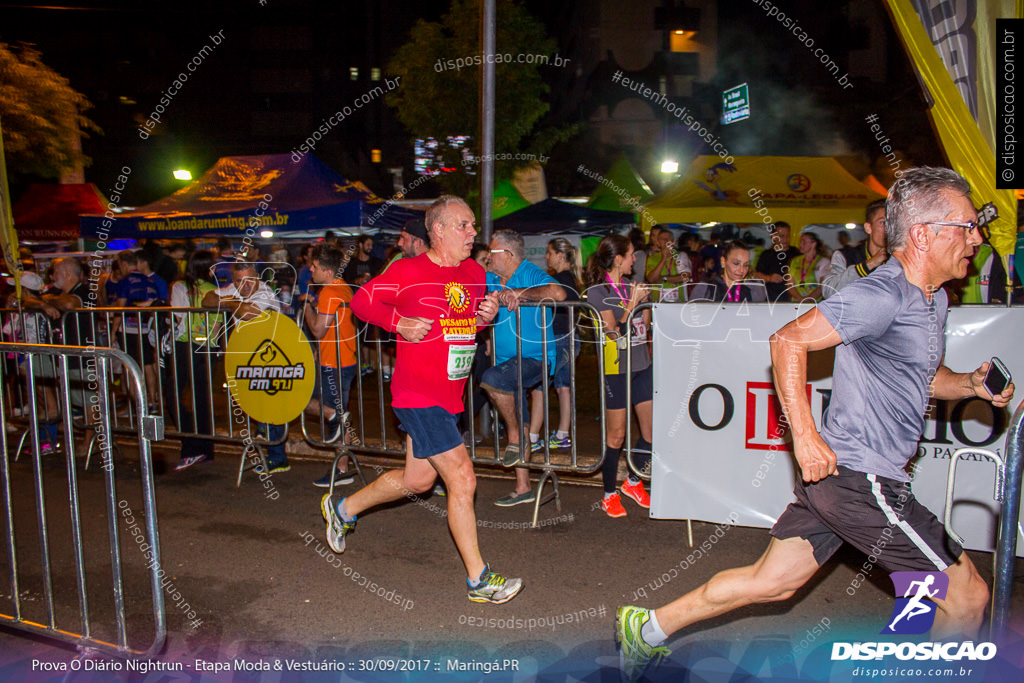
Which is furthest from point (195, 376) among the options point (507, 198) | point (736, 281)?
point (507, 198)

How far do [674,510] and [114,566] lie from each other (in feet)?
10.6

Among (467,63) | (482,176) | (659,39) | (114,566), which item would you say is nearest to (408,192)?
(467,63)

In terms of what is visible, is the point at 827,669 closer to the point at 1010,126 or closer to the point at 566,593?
the point at 566,593

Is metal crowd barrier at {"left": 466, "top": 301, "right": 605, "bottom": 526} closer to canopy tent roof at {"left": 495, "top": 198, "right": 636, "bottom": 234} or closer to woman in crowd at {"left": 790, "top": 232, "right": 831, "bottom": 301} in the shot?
woman in crowd at {"left": 790, "top": 232, "right": 831, "bottom": 301}

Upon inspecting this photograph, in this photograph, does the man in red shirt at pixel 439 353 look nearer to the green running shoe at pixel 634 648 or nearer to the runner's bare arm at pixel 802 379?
the green running shoe at pixel 634 648

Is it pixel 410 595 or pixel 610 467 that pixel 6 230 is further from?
pixel 610 467

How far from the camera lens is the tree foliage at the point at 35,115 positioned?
21.3 metres

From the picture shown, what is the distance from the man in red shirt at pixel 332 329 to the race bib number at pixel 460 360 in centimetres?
230

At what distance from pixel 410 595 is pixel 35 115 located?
24.3 metres

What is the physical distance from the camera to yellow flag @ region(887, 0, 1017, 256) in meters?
4.85

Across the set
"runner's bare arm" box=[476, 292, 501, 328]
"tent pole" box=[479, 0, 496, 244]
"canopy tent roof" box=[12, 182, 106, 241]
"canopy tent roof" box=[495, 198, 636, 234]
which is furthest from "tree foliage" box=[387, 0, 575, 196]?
"runner's bare arm" box=[476, 292, 501, 328]

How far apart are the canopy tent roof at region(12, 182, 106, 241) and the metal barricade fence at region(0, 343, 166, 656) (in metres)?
18.2

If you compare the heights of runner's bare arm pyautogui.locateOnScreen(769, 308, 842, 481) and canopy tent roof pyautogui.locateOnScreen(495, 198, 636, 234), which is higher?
canopy tent roof pyautogui.locateOnScreen(495, 198, 636, 234)

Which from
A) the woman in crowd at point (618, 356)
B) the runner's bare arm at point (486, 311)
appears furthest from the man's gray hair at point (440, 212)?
the woman in crowd at point (618, 356)
